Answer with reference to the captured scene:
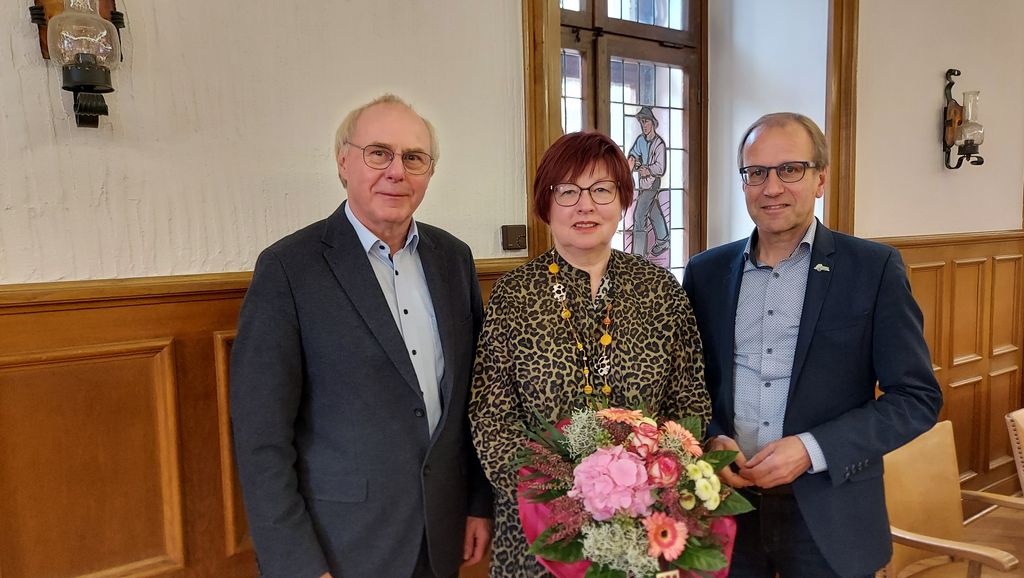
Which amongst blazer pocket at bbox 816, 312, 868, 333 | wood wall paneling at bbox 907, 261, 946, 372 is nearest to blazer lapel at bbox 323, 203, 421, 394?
blazer pocket at bbox 816, 312, 868, 333

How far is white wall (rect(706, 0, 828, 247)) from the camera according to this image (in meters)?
3.28

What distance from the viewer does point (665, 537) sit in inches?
42.2

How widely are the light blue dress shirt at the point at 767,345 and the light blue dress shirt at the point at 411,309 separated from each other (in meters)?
0.77

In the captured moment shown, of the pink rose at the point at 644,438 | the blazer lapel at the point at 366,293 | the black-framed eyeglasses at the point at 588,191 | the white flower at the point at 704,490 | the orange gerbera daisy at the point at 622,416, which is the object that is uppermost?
the black-framed eyeglasses at the point at 588,191

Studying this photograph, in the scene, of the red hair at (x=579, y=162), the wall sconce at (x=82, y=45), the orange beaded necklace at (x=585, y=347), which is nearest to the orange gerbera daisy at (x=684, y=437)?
the orange beaded necklace at (x=585, y=347)

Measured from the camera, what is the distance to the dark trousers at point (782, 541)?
5.46 ft

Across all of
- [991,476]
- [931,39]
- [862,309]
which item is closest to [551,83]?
[862,309]

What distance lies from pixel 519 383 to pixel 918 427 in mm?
971

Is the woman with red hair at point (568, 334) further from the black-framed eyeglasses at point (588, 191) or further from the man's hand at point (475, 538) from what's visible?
the man's hand at point (475, 538)

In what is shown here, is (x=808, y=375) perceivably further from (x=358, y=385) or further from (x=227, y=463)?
(x=227, y=463)

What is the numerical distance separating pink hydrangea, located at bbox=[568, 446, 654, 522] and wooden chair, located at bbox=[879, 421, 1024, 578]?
1565 millimetres

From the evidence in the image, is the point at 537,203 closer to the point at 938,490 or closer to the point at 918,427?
the point at 918,427

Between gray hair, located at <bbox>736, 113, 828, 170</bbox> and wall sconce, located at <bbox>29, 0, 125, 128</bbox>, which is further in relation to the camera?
gray hair, located at <bbox>736, 113, 828, 170</bbox>

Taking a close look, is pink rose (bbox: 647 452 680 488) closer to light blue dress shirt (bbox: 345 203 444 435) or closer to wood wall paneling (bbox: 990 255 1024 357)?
light blue dress shirt (bbox: 345 203 444 435)
